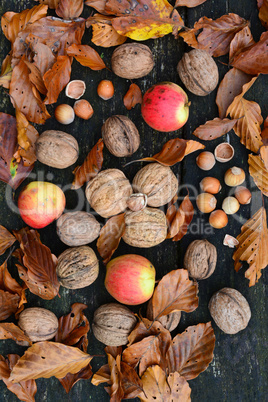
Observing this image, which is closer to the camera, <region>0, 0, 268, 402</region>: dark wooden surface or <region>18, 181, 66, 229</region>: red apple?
<region>18, 181, 66, 229</region>: red apple

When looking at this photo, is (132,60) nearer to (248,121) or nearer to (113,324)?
(248,121)

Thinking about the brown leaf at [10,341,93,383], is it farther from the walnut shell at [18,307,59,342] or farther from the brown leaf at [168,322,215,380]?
the brown leaf at [168,322,215,380]

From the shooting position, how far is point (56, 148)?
1562mm

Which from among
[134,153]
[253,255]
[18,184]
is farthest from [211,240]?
[18,184]

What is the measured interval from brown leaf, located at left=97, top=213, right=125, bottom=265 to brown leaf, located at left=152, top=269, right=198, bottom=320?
26 centimetres

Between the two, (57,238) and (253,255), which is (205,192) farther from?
(57,238)

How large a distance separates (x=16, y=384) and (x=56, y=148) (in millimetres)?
1048

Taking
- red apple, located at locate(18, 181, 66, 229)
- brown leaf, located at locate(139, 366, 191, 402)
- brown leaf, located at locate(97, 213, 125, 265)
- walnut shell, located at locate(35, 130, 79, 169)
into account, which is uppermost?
walnut shell, located at locate(35, 130, 79, 169)

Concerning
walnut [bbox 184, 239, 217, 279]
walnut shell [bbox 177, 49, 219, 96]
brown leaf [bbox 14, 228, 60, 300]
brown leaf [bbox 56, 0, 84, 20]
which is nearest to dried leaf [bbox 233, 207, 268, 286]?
walnut [bbox 184, 239, 217, 279]

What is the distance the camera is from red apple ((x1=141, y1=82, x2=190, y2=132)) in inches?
61.5

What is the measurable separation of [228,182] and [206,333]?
702mm

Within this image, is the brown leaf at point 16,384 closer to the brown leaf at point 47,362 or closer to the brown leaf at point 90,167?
the brown leaf at point 47,362

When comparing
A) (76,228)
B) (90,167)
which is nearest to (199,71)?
(90,167)

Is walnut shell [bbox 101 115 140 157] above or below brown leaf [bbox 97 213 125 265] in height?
above
